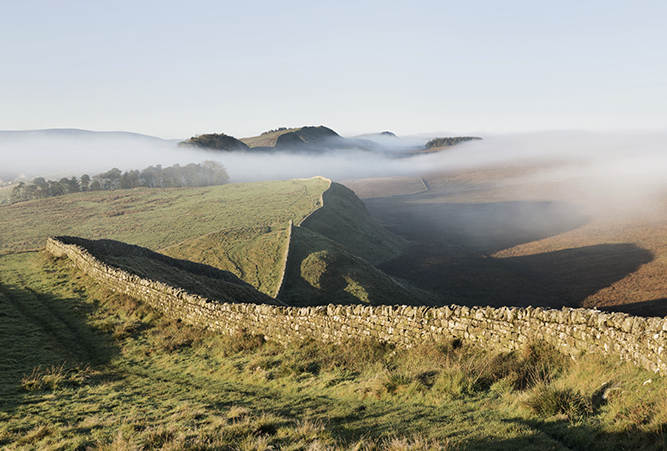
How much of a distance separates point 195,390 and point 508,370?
27.2 feet

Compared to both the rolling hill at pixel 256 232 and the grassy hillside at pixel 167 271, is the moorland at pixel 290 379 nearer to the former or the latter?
the rolling hill at pixel 256 232

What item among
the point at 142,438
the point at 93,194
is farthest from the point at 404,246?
the point at 93,194

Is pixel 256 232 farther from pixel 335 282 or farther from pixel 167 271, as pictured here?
pixel 167 271

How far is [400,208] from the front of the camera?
125 m

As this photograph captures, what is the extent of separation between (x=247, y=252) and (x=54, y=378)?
33082 mm

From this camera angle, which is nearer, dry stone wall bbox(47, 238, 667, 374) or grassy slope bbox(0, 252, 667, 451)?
grassy slope bbox(0, 252, 667, 451)

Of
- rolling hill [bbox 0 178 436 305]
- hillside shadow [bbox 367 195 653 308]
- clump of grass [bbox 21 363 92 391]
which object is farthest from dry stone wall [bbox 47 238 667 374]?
hillside shadow [bbox 367 195 653 308]

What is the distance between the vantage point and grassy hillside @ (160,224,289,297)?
39.4 m

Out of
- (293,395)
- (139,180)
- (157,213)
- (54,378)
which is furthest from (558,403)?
(139,180)

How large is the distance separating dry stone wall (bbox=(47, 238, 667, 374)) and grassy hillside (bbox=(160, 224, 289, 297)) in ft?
60.4

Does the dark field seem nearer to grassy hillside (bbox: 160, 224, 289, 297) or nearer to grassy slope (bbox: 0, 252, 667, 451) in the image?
grassy hillside (bbox: 160, 224, 289, 297)

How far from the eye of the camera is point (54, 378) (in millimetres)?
11609

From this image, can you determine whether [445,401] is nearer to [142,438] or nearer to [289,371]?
[289,371]

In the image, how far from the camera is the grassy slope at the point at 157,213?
59.5 metres
